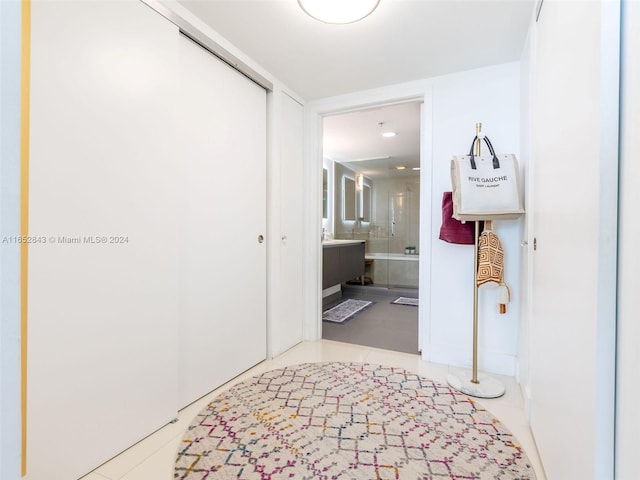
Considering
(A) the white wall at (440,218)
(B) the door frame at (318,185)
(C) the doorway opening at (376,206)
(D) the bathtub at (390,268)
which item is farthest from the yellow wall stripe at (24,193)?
(D) the bathtub at (390,268)

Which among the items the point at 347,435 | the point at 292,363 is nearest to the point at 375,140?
the point at 292,363

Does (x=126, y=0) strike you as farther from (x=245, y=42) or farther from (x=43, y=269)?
(x=43, y=269)

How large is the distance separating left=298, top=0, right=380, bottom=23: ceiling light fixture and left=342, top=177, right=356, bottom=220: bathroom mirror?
3.69 meters

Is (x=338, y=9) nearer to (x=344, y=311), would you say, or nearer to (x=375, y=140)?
(x=375, y=140)

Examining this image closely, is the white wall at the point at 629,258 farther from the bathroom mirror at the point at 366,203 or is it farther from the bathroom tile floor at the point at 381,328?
the bathroom mirror at the point at 366,203

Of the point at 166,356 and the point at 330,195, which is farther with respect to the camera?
the point at 330,195

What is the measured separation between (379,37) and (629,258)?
1.84 metres

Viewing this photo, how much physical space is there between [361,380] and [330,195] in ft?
11.3

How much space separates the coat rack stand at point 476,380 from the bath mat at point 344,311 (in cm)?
160

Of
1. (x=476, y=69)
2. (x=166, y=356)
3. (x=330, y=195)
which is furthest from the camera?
(x=330, y=195)

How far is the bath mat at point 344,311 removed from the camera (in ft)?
12.3

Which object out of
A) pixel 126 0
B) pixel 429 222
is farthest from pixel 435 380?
pixel 126 0

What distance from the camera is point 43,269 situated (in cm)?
121

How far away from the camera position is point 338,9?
1670mm
